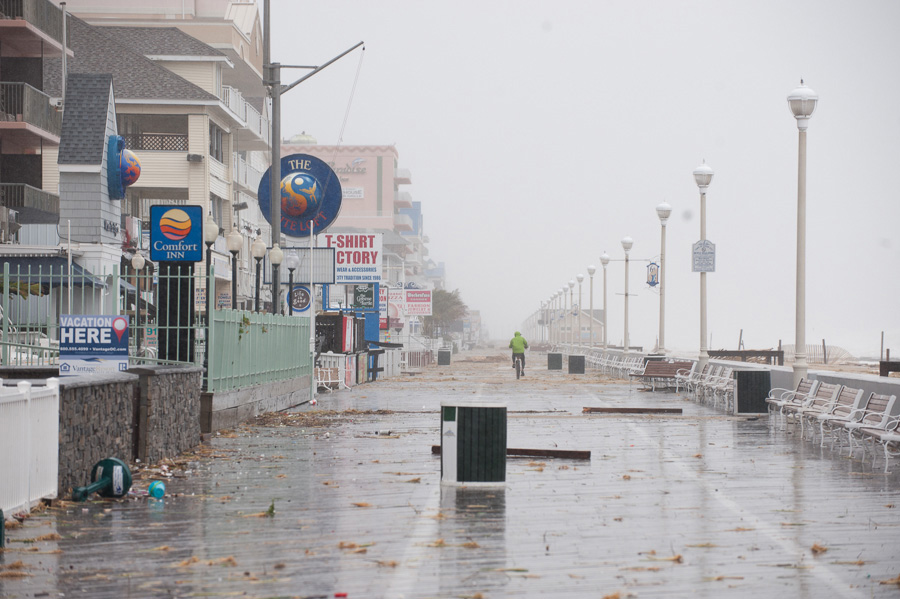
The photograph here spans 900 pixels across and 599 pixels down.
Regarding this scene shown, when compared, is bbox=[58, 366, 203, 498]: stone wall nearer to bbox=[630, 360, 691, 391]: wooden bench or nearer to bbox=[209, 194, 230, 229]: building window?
bbox=[630, 360, 691, 391]: wooden bench

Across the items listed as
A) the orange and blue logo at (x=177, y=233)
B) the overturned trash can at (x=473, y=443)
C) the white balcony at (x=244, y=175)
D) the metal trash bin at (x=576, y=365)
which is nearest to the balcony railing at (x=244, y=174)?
the white balcony at (x=244, y=175)

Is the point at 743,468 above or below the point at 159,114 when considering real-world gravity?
below

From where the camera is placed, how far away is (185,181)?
5744 centimetres

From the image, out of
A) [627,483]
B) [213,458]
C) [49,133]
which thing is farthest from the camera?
[49,133]

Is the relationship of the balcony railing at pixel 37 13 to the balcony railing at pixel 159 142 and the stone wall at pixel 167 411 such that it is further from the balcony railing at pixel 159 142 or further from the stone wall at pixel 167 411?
the stone wall at pixel 167 411

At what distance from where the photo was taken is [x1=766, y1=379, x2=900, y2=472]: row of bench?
52.6 feet

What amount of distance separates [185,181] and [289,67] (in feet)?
86.6

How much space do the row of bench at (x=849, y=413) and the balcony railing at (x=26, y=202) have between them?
27325mm

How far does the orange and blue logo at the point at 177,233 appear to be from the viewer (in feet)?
62.3

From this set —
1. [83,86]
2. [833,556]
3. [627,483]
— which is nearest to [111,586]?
[833,556]

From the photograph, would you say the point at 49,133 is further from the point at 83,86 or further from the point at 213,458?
the point at 213,458

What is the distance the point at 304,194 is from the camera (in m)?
37.2

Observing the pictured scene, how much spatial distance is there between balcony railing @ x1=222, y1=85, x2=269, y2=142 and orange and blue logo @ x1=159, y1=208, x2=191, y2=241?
4087 cm

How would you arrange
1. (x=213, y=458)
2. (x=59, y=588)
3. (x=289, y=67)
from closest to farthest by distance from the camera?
1. (x=59, y=588)
2. (x=213, y=458)
3. (x=289, y=67)
